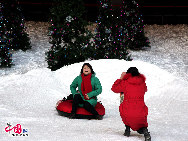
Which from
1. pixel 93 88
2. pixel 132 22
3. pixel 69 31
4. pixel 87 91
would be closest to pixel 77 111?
pixel 87 91

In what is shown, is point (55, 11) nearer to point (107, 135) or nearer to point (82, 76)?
point (82, 76)

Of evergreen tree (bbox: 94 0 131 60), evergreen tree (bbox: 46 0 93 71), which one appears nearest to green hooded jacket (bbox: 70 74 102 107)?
evergreen tree (bbox: 46 0 93 71)

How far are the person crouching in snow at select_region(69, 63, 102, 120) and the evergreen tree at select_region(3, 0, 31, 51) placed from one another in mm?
9179

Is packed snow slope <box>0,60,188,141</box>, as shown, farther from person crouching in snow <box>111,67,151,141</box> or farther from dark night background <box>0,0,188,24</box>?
dark night background <box>0,0,188,24</box>

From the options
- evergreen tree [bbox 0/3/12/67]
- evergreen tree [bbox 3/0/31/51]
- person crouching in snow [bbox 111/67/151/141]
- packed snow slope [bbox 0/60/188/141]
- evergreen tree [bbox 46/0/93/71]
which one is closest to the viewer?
person crouching in snow [bbox 111/67/151/141]

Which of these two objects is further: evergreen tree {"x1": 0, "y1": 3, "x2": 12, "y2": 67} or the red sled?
evergreen tree {"x1": 0, "y1": 3, "x2": 12, "y2": 67}

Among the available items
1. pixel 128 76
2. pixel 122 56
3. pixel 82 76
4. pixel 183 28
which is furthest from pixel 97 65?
pixel 183 28

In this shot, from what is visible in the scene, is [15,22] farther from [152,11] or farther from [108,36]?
[152,11]

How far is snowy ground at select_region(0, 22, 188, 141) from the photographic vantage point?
5.33 metres

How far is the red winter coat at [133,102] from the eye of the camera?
189 inches

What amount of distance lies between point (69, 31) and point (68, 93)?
3.48 meters

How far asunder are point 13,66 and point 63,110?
7690mm

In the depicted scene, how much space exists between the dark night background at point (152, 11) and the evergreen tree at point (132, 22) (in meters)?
5.15

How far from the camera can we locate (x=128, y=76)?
16.1 ft
